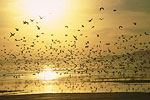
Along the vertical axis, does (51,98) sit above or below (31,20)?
below

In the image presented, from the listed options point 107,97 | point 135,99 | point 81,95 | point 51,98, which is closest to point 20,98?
point 51,98

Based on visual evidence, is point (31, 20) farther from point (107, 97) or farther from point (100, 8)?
point (107, 97)

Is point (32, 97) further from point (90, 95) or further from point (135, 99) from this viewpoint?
point (135, 99)

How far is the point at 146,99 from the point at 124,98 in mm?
2024

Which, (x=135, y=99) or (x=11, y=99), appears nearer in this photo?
(x=135, y=99)

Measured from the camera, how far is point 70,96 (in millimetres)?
33656

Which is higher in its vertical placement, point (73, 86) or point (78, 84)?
point (78, 84)

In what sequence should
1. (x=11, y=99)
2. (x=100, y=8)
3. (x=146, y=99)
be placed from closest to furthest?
(x=146, y=99), (x=11, y=99), (x=100, y=8)

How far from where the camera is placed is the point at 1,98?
34.2 m

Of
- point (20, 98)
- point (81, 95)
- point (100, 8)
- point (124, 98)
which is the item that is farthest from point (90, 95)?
point (100, 8)

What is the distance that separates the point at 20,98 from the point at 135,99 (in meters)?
11.3

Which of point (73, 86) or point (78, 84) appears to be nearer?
point (73, 86)

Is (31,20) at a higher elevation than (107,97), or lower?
higher

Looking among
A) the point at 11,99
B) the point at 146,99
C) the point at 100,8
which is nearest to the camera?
the point at 146,99
